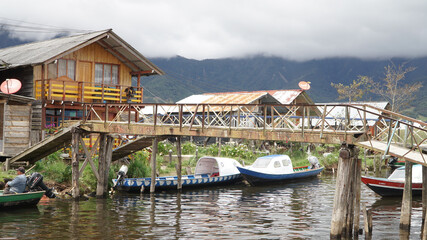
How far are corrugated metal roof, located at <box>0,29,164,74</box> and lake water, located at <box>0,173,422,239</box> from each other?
10.3 m

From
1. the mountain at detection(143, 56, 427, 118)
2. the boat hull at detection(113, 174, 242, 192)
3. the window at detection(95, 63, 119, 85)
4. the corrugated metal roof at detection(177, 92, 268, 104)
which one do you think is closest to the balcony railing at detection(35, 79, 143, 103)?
the window at detection(95, 63, 119, 85)

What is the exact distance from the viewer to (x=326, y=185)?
33094mm

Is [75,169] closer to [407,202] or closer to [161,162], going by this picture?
[161,162]

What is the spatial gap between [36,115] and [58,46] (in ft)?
16.5

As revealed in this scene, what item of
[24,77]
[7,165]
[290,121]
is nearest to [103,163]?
[7,165]

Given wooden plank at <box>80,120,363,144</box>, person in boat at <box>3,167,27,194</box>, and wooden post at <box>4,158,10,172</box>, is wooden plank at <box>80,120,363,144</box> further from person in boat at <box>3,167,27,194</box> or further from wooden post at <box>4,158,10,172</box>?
person in boat at <box>3,167,27,194</box>

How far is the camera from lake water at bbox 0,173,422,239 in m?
17.6

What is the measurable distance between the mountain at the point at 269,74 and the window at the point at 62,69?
11025 centimetres

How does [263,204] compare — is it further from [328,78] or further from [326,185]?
[328,78]

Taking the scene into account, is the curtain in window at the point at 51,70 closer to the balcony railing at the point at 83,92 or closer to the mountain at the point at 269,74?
the balcony railing at the point at 83,92

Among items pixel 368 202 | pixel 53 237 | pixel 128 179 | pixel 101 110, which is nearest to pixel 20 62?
pixel 101 110

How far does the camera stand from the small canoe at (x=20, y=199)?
2040cm

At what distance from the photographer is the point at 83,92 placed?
3183cm

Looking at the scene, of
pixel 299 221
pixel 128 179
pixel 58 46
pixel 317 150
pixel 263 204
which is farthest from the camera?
pixel 317 150
